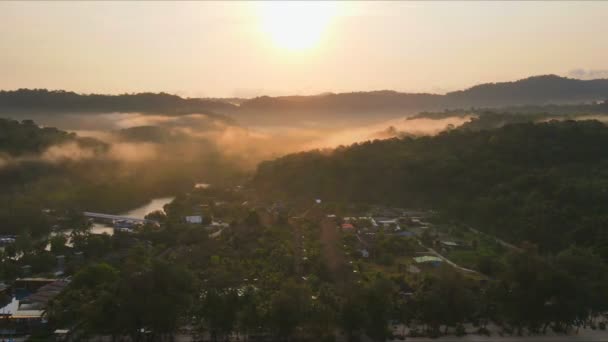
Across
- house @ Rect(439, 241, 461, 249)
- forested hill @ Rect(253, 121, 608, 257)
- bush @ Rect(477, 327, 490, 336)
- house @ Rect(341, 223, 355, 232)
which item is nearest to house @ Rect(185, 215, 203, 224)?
house @ Rect(341, 223, 355, 232)

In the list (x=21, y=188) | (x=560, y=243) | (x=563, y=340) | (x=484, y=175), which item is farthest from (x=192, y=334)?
(x=21, y=188)

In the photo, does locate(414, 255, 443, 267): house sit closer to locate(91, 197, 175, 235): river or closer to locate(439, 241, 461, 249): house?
locate(439, 241, 461, 249): house

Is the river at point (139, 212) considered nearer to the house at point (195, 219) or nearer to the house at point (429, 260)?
the house at point (195, 219)

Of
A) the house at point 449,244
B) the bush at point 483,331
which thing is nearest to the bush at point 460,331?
the bush at point 483,331

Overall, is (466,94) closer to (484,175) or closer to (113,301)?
(484,175)

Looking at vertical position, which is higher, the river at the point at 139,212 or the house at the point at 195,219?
the house at the point at 195,219

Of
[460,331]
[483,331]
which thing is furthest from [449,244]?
[460,331]

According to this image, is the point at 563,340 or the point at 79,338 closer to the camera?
the point at 79,338

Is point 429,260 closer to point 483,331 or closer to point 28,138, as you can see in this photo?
point 483,331
